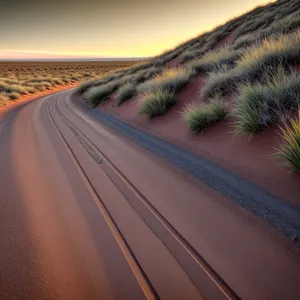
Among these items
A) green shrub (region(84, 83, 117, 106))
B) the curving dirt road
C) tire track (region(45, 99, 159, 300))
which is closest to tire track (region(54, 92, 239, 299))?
the curving dirt road

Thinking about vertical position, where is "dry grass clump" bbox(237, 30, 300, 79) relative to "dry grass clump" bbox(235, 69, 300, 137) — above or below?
above

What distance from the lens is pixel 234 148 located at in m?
4.42

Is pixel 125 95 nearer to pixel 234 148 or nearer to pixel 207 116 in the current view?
pixel 207 116

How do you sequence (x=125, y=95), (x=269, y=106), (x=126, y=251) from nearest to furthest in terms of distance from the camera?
(x=126, y=251), (x=269, y=106), (x=125, y=95)

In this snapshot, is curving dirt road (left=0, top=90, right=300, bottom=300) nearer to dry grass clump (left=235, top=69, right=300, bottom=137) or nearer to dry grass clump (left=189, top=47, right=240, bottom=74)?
dry grass clump (left=235, top=69, right=300, bottom=137)

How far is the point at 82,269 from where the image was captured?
7.72ft

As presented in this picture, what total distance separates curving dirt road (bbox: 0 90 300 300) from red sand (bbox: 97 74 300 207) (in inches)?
8.3

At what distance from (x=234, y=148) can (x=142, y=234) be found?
8.43 ft

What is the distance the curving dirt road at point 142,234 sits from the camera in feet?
7.08

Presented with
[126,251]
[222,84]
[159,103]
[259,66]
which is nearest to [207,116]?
[222,84]

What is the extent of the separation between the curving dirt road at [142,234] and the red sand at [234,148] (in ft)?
0.69

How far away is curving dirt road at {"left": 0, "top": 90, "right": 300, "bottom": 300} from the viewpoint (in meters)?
2.16

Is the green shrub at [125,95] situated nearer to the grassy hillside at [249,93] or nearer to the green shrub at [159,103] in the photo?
the grassy hillside at [249,93]

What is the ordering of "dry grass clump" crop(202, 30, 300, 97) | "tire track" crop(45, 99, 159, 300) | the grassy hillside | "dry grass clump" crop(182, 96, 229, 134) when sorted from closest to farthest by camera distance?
A: "tire track" crop(45, 99, 159, 300) → the grassy hillside → "dry grass clump" crop(182, 96, 229, 134) → "dry grass clump" crop(202, 30, 300, 97)
